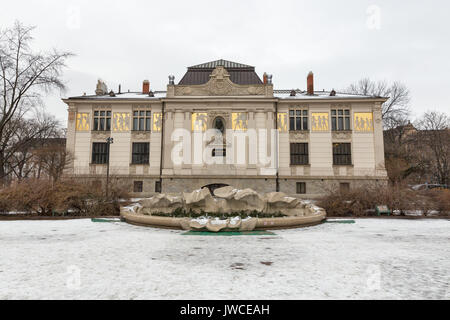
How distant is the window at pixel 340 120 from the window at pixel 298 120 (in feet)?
9.84

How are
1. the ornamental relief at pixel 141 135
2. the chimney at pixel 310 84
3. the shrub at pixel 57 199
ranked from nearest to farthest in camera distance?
the shrub at pixel 57 199, the ornamental relief at pixel 141 135, the chimney at pixel 310 84

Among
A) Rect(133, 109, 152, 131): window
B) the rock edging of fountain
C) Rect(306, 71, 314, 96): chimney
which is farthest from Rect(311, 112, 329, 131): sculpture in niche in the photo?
Rect(133, 109, 152, 131): window

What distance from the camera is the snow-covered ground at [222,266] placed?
412 cm

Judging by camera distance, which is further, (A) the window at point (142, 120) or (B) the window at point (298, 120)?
(A) the window at point (142, 120)

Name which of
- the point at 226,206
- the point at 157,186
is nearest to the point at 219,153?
the point at 157,186

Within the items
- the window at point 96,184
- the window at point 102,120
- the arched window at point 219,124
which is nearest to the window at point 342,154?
the arched window at point 219,124

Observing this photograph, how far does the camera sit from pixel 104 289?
13.7ft

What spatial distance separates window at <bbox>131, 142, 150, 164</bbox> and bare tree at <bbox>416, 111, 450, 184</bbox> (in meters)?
37.3

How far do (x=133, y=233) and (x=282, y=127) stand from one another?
22527 millimetres

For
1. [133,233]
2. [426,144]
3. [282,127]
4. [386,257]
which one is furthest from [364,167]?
[133,233]

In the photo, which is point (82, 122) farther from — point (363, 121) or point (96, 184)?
point (363, 121)

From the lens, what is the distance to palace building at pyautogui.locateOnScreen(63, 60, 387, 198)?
27703 mm

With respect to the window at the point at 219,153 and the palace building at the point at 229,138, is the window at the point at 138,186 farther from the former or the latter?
the window at the point at 219,153
